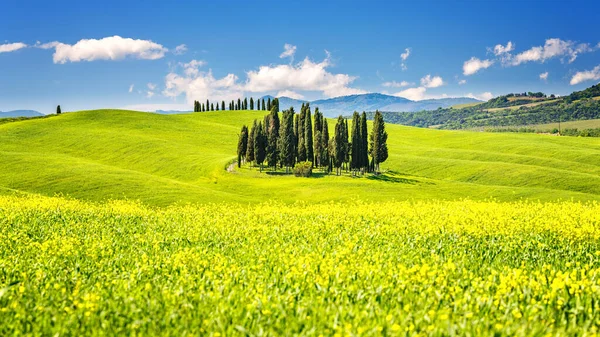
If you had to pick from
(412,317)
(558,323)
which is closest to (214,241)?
(412,317)

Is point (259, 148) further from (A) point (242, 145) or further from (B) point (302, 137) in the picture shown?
(B) point (302, 137)

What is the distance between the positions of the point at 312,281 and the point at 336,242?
7396 millimetres

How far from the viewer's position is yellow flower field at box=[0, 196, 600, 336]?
356 inches

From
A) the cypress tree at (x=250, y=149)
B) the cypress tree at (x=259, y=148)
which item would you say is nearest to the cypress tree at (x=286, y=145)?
the cypress tree at (x=259, y=148)

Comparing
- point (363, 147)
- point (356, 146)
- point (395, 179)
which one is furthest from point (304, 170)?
point (395, 179)

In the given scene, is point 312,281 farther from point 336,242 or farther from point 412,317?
point 336,242

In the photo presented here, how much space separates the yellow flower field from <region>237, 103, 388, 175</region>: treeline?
7365 centimetres

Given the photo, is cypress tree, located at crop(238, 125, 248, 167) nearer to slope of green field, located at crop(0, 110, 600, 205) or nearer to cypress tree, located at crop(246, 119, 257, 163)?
cypress tree, located at crop(246, 119, 257, 163)

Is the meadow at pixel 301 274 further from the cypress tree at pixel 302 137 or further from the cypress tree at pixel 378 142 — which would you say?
the cypress tree at pixel 302 137

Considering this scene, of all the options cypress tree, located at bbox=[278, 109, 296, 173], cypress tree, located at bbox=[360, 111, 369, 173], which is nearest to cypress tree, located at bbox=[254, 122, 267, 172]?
cypress tree, located at bbox=[278, 109, 296, 173]

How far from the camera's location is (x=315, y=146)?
102 m

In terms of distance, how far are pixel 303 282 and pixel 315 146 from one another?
90436mm

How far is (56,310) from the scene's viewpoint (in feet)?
31.4

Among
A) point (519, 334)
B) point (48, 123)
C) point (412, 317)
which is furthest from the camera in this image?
point (48, 123)
